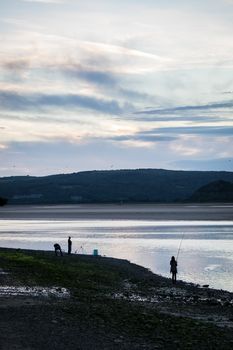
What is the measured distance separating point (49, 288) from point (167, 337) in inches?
433

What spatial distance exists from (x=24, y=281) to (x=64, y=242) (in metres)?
47.9

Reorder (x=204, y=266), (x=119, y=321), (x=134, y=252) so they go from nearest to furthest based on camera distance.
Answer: (x=119, y=321) < (x=204, y=266) < (x=134, y=252)

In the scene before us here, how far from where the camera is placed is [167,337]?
16844 mm

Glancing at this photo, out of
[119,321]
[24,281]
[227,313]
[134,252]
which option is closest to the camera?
[119,321]

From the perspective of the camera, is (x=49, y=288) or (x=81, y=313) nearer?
(x=81, y=313)

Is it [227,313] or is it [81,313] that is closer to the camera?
[81,313]

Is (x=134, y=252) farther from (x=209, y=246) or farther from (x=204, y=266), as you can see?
(x=204, y=266)

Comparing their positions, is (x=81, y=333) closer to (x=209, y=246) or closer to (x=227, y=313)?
(x=227, y=313)

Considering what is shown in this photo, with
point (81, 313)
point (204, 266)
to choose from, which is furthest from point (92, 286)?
point (204, 266)

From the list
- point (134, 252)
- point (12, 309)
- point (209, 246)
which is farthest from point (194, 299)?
point (209, 246)

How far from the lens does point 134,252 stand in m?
62.9

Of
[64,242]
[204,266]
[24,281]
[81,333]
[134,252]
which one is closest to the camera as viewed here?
[81,333]

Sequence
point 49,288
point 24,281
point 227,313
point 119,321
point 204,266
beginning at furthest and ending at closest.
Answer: point 204,266 → point 24,281 → point 49,288 → point 227,313 → point 119,321

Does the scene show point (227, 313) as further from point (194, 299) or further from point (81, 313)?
point (81, 313)
